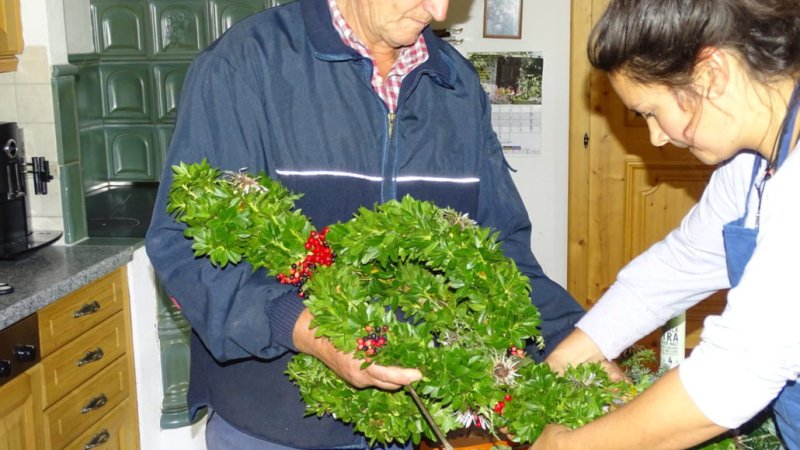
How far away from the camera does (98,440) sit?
297cm

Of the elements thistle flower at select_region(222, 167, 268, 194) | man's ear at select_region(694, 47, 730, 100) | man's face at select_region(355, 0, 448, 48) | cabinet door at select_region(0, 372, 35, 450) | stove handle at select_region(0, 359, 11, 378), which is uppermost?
man's face at select_region(355, 0, 448, 48)

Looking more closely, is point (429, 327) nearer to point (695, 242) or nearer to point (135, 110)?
point (695, 242)

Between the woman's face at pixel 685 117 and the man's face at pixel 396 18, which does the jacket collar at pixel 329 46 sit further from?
the woman's face at pixel 685 117

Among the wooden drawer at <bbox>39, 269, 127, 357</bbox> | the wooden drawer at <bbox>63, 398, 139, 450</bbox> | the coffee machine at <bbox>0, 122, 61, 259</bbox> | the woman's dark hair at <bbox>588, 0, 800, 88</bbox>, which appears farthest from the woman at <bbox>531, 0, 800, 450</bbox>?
the coffee machine at <bbox>0, 122, 61, 259</bbox>

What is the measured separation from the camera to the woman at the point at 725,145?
1109 millimetres

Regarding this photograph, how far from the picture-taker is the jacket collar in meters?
1.66

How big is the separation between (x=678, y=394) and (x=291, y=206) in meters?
0.67

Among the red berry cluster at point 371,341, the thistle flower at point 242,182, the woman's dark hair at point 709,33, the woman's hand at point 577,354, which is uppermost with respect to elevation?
the woman's dark hair at point 709,33

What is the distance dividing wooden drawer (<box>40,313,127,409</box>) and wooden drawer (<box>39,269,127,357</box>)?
0.08 ft

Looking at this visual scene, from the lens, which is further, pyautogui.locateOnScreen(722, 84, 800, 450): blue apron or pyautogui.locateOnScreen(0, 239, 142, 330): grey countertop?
pyautogui.locateOnScreen(0, 239, 142, 330): grey countertop

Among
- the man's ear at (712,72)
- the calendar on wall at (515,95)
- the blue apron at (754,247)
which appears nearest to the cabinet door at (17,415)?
the blue apron at (754,247)

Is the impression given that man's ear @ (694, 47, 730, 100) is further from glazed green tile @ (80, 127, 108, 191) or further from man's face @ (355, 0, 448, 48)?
glazed green tile @ (80, 127, 108, 191)

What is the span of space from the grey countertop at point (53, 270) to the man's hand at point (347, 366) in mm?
1246

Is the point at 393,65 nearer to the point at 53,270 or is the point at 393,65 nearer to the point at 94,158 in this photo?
the point at 53,270
